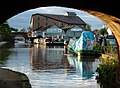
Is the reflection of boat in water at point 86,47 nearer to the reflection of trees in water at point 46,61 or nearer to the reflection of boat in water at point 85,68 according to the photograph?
the reflection of trees in water at point 46,61

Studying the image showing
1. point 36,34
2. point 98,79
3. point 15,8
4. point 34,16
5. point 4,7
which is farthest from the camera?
point 34,16

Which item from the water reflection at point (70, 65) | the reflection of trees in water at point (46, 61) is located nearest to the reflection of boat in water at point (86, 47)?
the reflection of trees in water at point (46, 61)

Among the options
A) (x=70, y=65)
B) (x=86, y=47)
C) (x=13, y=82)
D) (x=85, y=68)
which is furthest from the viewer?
(x=86, y=47)

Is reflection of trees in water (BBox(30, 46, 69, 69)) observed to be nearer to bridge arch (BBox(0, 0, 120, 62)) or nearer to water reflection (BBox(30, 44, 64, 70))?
water reflection (BBox(30, 44, 64, 70))

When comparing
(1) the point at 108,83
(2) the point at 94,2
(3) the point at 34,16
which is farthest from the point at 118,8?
(3) the point at 34,16

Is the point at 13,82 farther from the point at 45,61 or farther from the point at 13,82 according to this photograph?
the point at 45,61

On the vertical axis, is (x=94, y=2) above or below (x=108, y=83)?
above

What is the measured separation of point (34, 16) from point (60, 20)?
531 inches

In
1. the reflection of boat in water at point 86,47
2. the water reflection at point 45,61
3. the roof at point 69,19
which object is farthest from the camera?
the roof at point 69,19

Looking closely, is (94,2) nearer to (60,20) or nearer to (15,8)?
(15,8)

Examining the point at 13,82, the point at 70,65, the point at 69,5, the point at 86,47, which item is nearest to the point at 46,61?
the point at 70,65

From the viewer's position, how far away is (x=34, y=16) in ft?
463

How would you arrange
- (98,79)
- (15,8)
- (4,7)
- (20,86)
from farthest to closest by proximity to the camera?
(98,79)
(20,86)
(15,8)
(4,7)

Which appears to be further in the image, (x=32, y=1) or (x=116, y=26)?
(x=116, y=26)
